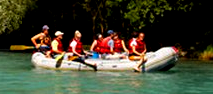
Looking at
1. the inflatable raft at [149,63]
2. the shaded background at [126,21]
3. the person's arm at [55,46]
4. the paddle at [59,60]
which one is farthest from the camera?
the shaded background at [126,21]

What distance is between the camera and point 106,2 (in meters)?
37.0


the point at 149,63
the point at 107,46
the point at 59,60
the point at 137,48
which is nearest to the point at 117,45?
the point at 107,46

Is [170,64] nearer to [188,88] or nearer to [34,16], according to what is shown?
[188,88]

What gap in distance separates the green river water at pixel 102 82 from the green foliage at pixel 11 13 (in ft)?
43.6

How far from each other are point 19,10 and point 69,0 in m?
7.91

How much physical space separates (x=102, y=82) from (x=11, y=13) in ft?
59.6

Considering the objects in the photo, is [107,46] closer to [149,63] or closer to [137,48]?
[137,48]

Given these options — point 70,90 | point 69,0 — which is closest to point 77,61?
point 70,90

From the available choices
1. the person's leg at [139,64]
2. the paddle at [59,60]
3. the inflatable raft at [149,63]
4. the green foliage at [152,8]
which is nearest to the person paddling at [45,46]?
the paddle at [59,60]

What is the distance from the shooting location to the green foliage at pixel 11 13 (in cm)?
3195

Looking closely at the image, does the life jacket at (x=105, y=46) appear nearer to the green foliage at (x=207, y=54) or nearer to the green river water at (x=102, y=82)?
the green river water at (x=102, y=82)

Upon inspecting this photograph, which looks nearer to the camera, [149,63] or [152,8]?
[149,63]

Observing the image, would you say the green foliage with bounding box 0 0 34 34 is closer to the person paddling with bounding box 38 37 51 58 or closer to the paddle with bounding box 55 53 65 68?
the person paddling with bounding box 38 37 51 58

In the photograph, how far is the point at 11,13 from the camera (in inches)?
1266
